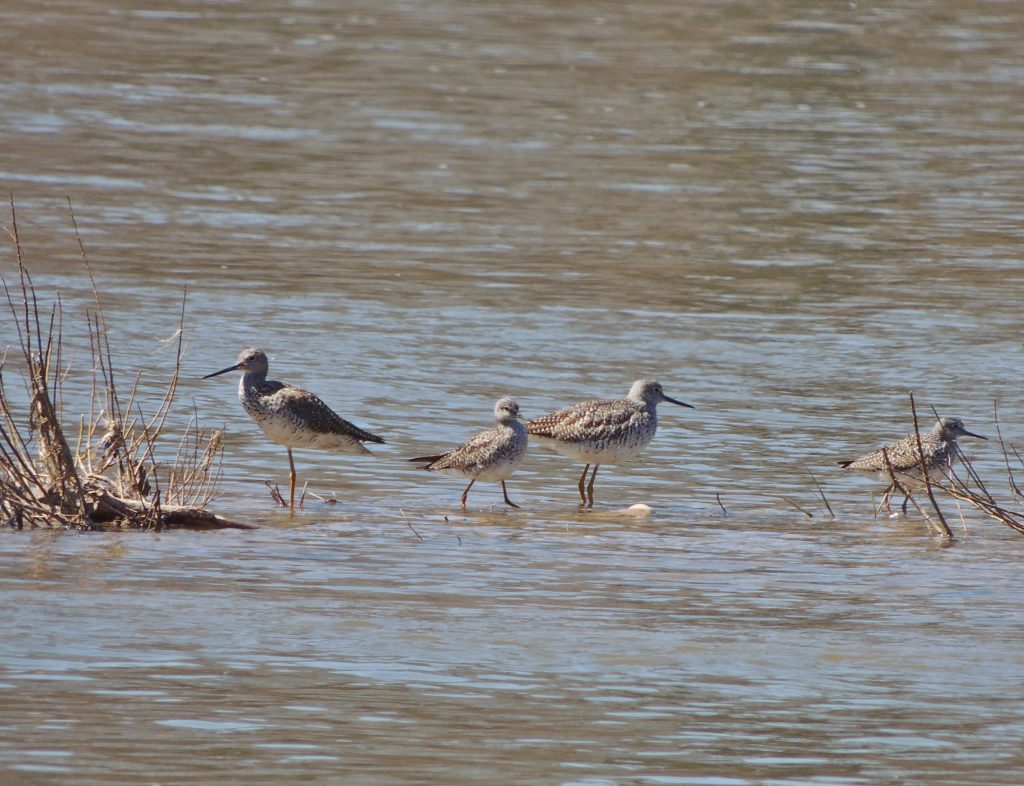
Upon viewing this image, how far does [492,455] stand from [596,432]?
2.89 ft

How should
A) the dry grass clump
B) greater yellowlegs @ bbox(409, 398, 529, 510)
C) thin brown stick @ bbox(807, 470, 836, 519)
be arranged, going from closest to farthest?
the dry grass clump → thin brown stick @ bbox(807, 470, 836, 519) → greater yellowlegs @ bbox(409, 398, 529, 510)

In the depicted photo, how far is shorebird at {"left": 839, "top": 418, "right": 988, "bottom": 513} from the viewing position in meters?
12.3

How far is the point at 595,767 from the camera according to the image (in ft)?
23.0

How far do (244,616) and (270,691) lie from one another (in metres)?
1.18

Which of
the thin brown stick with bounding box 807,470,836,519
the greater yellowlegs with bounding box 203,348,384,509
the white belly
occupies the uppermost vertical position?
the greater yellowlegs with bounding box 203,348,384,509

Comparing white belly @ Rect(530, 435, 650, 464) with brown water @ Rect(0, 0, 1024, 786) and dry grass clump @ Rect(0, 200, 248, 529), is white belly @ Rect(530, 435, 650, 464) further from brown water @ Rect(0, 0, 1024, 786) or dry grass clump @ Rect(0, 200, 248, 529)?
dry grass clump @ Rect(0, 200, 248, 529)

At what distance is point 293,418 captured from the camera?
1227 centimetres

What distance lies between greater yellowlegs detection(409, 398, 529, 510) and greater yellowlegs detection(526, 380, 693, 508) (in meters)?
0.41

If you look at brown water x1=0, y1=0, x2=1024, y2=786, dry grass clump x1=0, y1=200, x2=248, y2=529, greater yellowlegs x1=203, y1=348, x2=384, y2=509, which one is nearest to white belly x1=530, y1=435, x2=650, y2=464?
brown water x1=0, y1=0, x2=1024, y2=786

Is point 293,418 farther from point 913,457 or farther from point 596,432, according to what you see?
point 913,457

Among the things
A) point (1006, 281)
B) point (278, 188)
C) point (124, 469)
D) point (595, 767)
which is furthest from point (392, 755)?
point (278, 188)

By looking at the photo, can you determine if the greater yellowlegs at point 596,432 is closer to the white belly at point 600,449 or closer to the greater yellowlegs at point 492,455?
the white belly at point 600,449

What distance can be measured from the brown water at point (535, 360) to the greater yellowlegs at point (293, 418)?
344 mm

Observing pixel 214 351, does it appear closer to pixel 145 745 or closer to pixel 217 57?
pixel 145 745
